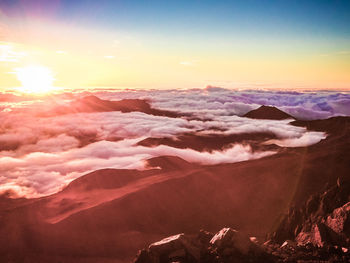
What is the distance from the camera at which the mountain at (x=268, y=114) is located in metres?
186

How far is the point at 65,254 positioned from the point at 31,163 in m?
66.9

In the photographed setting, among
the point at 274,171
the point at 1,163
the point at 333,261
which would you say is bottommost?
the point at 1,163

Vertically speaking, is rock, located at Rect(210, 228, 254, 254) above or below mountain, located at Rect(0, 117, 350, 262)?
above

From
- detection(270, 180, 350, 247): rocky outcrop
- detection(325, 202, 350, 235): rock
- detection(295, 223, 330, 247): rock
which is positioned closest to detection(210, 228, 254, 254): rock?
detection(295, 223, 330, 247): rock

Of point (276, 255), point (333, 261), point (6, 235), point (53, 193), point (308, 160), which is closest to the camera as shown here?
point (333, 261)

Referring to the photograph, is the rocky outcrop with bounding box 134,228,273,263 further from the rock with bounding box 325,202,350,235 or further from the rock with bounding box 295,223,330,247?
the rock with bounding box 325,202,350,235

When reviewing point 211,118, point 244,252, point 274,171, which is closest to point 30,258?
point 244,252

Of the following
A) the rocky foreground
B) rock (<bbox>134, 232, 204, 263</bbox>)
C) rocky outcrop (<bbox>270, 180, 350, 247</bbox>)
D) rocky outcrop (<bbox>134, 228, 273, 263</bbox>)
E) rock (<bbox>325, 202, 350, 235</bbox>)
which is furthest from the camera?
rocky outcrop (<bbox>270, 180, 350, 247</bbox>)

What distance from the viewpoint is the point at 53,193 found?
54.4 meters

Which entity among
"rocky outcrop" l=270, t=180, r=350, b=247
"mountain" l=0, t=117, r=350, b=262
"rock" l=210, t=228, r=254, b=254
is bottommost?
"mountain" l=0, t=117, r=350, b=262

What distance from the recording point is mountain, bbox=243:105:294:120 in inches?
7328

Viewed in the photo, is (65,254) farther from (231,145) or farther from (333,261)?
(231,145)

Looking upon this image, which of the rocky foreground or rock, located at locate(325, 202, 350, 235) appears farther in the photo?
rock, located at locate(325, 202, 350, 235)

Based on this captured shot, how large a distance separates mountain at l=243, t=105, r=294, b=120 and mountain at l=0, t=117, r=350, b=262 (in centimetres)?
12929
